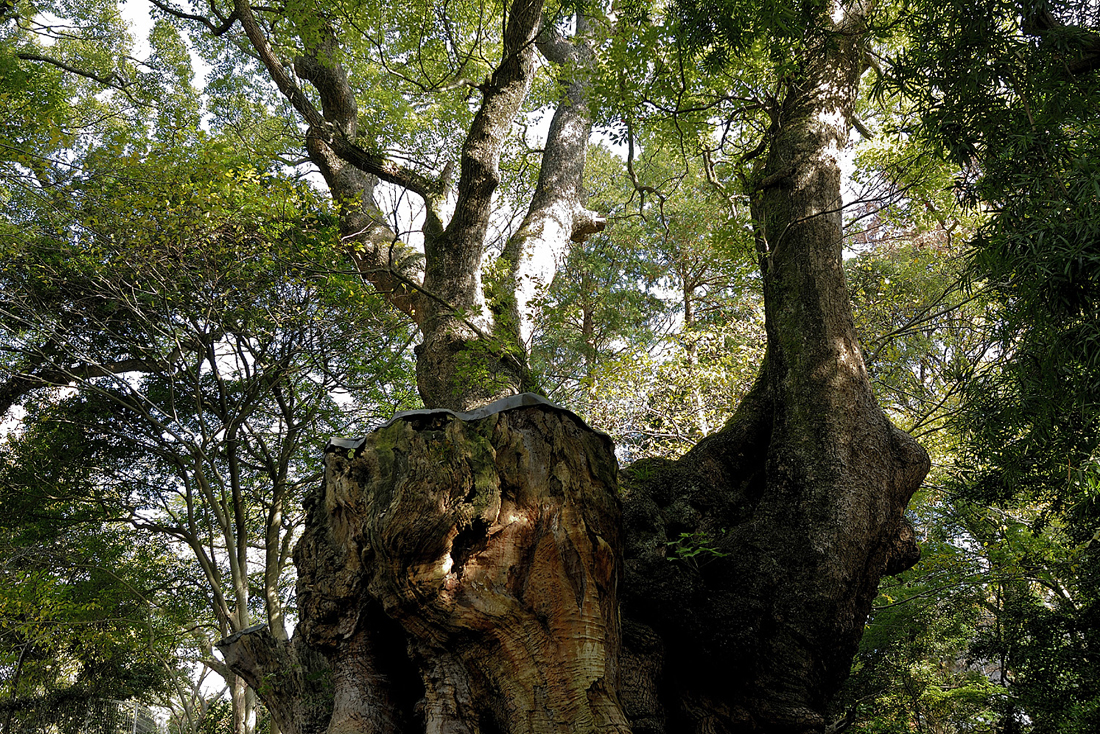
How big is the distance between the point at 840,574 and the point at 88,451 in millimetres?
9330

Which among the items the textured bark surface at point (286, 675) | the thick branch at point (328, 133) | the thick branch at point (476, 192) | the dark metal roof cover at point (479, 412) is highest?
the thick branch at point (328, 133)

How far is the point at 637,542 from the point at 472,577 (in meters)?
1.11

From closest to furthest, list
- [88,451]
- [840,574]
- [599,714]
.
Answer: [599,714] → [840,574] → [88,451]

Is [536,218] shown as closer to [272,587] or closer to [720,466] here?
[720,466]

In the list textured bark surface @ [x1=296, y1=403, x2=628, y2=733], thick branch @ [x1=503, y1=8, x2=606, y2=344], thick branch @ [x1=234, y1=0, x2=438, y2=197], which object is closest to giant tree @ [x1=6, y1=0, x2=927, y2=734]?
textured bark surface @ [x1=296, y1=403, x2=628, y2=733]

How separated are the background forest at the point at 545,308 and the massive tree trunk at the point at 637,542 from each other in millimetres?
296

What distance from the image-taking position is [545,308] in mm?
4883

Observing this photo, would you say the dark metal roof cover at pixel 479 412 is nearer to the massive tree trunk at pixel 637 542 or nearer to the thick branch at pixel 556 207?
the massive tree trunk at pixel 637 542

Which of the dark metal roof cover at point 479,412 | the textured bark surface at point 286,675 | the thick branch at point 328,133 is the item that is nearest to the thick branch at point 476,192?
the thick branch at point 328,133

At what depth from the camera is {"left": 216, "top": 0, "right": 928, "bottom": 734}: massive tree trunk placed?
2275 millimetres

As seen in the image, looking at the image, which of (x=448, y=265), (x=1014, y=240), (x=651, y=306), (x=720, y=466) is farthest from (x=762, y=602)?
(x=651, y=306)

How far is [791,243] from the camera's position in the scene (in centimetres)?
363

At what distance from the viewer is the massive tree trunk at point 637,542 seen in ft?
7.47

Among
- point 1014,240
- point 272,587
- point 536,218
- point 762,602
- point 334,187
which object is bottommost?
point 762,602
